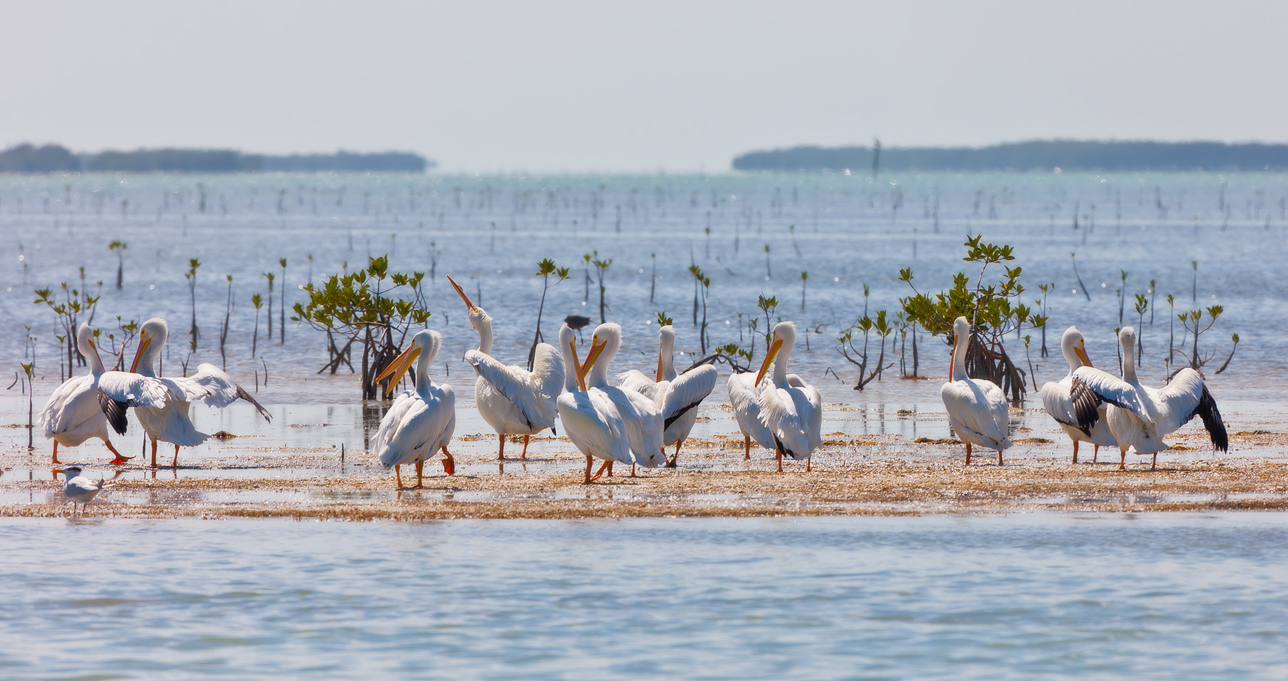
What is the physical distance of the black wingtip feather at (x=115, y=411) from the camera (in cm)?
1186

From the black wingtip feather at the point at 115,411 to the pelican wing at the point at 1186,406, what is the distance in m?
8.91

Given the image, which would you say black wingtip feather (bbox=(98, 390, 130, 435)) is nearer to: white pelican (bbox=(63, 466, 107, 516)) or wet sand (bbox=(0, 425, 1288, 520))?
wet sand (bbox=(0, 425, 1288, 520))

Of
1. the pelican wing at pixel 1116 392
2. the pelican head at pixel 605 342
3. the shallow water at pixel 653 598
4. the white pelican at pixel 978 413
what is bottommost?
the shallow water at pixel 653 598

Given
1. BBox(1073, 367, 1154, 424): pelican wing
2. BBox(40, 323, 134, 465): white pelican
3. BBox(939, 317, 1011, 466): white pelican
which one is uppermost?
BBox(1073, 367, 1154, 424): pelican wing

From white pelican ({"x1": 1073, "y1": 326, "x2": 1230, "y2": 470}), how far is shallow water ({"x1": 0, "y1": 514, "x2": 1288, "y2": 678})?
2.06 meters

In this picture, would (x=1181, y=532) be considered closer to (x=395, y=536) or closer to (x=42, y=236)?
(x=395, y=536)

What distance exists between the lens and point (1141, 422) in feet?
39.0

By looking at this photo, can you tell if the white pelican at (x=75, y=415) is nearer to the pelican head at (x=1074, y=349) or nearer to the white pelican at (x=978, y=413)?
the white pelican at (x=978, y=413)

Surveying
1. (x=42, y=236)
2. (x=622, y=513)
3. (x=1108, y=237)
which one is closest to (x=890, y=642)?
(x=622, y=513)

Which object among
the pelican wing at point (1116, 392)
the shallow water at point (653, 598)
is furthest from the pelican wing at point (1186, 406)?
the shallow water at point (653, 598)

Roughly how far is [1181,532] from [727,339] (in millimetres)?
17448

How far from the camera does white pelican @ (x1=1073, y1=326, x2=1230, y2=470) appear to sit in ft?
38.8

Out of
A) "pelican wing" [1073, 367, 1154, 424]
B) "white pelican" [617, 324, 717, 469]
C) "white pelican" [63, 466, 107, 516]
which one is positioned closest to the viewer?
"white pelican" [63, 466, 107, 516]

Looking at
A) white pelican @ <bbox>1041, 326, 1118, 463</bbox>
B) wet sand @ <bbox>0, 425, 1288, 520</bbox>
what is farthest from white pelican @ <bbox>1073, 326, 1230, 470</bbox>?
wet sand @ <bbox>0, 425, 1288, 520</bbox>
